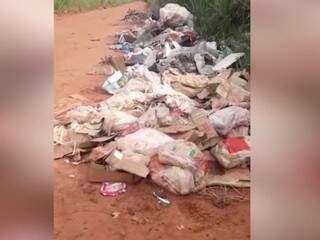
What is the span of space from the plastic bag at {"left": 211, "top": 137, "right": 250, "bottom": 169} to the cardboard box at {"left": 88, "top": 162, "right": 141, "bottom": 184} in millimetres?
210

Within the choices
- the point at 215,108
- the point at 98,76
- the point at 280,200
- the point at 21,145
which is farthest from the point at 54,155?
the point at 280,200

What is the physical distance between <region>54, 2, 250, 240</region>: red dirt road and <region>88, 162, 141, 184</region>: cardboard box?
0.05 feet

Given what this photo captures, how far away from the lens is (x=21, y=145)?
5.82 ft

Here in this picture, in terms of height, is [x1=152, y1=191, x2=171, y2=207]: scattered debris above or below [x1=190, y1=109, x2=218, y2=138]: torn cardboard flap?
below

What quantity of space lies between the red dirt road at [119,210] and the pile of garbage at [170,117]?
4 cm

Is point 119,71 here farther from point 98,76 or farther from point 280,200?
point 280,200

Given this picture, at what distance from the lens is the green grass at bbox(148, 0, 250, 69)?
1813mm

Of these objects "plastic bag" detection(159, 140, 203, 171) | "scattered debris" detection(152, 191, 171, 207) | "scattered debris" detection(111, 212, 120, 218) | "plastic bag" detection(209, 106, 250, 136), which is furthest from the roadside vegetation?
"scattered debris" detection(111, 212, 120, 218)

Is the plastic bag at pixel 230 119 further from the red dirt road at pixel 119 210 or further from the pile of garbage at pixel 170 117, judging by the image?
the red dirt road at pixel 119 210

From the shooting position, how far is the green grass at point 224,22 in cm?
181

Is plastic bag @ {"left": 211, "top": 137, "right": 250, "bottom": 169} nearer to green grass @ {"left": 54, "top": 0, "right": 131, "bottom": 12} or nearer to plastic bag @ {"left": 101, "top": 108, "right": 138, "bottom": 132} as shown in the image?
plastic bag @ {"left": 101, "top": 108, "right": 138, "bottom": 132}

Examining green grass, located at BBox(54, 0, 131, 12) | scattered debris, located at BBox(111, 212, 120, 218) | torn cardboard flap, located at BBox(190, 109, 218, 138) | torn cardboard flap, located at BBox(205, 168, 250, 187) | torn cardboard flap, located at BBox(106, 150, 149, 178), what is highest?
green grass, located at BBox(54, 0, 131, 12)

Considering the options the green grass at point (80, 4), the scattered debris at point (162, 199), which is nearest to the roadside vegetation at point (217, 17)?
the green grass at point (80, 4)

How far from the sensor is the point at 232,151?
179cm
